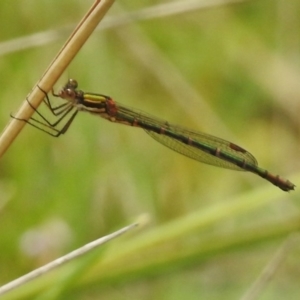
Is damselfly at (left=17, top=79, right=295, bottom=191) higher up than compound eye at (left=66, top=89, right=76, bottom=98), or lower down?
higher up

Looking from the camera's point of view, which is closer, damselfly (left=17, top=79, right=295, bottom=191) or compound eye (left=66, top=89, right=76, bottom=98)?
compound eye (left=66, top=89, right=76, bottom=98)

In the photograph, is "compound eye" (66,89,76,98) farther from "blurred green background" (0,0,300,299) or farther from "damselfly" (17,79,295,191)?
"blurred green background" (0,0,300,299)

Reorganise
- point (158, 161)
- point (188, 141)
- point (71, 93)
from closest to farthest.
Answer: point (71, 93) < point (188, 141) < point (158, 161)

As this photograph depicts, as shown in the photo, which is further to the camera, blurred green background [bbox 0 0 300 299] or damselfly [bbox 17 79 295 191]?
damselfly [bbox 17 79 295 191]

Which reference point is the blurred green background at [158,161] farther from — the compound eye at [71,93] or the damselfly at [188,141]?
the compound eye at [71,93]

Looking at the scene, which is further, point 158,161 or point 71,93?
point 158,161

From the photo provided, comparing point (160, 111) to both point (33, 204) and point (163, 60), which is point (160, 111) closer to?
point (163, 60)

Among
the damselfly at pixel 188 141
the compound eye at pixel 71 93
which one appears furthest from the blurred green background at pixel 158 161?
the compound eye at pixel 71 93

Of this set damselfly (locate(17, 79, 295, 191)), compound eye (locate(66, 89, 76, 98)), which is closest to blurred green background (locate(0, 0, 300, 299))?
damselfly (locate(17, 79, 295, 191))

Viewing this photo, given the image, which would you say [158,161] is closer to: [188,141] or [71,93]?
[188,141]

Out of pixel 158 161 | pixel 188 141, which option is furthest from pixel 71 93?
pixel 158 161
